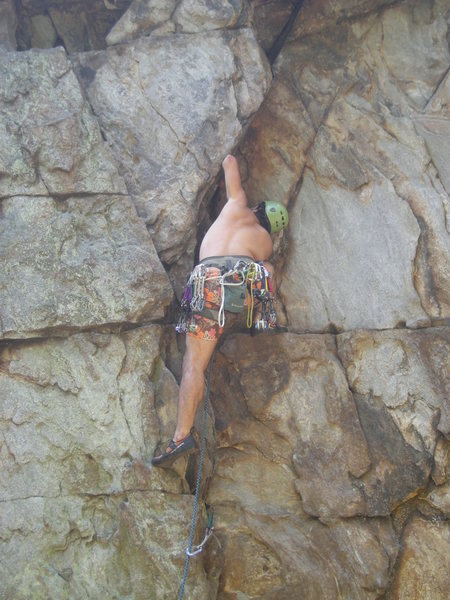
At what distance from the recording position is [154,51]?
16.8 feet

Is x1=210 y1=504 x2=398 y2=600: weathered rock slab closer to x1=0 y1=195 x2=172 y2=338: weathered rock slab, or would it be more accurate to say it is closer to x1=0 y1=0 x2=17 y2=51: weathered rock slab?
x1=0 y1=195 x2=172 y2=338: weathered rock slab

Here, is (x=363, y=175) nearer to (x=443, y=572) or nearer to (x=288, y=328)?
(x=288, y=328)

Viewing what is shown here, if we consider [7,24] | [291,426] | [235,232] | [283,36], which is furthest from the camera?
[283,36]

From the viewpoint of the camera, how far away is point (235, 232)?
4.79m

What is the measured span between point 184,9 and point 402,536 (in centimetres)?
418

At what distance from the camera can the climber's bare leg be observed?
441cm

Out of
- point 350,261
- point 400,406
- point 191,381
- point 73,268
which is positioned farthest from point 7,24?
point 400,406

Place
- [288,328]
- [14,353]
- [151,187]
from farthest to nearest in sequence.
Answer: [288,328]
[151,187]
[14,353]

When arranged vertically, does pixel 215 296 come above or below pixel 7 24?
below

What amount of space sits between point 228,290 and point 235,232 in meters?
0.48

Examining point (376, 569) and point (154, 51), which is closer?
point (376, 569)

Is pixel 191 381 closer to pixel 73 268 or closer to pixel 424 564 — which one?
pixel 73 268

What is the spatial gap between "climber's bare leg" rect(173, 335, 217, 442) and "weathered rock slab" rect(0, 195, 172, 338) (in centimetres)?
34

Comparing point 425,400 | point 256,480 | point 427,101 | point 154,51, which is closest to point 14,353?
point 256,480
